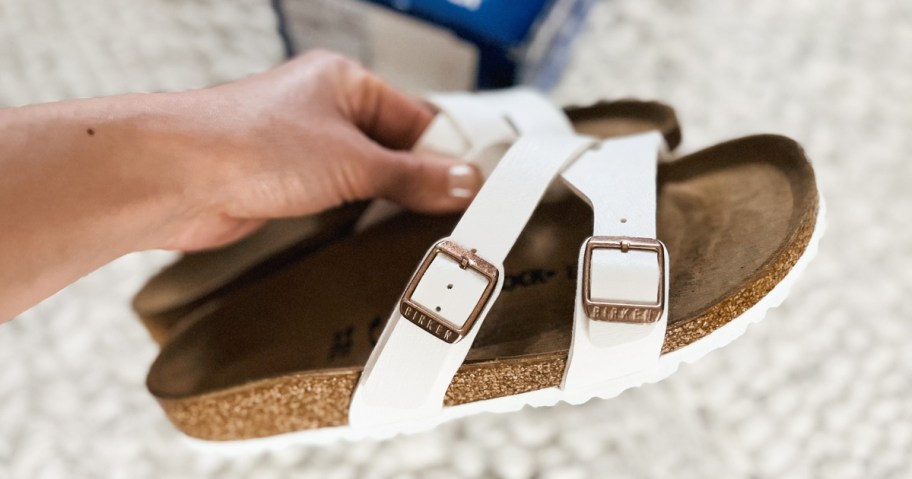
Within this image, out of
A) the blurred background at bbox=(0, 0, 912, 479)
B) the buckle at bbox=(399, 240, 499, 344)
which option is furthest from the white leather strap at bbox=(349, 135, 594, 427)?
the blurred background at bbox=(0, 0, 912, 479)

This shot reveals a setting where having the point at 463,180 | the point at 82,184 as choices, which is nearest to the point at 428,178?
the point at 463,180

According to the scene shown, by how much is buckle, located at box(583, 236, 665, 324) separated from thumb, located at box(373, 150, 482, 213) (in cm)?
15

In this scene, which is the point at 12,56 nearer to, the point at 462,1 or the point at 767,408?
the point at 462,1

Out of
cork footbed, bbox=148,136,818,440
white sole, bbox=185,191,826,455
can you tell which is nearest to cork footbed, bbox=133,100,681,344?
cork footbed, bbox=148,136,818,440

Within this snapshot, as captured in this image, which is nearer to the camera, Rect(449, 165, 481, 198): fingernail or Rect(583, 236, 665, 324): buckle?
Rect(583, 236, 665, 324): buckle

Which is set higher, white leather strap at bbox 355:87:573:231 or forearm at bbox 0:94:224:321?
forearm at bbox 0:94:224:321

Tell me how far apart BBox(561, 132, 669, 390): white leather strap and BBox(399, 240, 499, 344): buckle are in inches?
2.3

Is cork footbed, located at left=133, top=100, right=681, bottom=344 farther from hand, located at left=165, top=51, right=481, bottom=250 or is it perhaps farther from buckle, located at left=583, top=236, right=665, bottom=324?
buckle, located at left=583, top=236, right=665, bottom=324

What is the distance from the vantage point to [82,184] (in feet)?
1.42

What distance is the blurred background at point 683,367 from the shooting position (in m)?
0.59

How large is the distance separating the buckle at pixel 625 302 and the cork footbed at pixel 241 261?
0.20m

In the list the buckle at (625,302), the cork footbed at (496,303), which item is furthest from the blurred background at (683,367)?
the buckle at (625,302)

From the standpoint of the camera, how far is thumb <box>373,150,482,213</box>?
553 millimetres

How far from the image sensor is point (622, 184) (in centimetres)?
48
